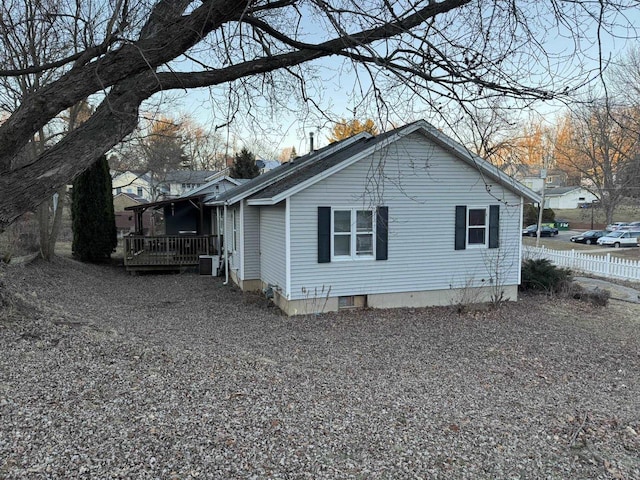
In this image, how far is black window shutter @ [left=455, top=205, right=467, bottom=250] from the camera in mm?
10695

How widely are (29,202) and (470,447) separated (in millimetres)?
4407

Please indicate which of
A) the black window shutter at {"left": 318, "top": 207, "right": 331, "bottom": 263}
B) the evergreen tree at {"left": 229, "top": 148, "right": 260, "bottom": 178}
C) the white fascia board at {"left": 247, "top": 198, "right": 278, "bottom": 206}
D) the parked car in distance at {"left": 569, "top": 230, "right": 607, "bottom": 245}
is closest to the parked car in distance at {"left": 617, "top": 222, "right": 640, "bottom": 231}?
the parked car in distance at {"left": 569, "top": 230, "right": 607, "bottom": 245}

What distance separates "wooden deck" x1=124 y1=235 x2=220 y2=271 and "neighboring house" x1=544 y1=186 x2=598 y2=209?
57428 millimetres

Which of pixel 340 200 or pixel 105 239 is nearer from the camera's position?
pixel 340 200

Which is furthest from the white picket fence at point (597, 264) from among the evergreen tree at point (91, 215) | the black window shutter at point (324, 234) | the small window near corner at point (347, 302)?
the evergreen tree at point (91, 215)

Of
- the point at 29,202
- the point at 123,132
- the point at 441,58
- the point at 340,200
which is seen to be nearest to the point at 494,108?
the point at 441,58

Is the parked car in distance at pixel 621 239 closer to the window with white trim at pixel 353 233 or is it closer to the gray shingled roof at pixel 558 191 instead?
the window with white trim at pixel 353 233

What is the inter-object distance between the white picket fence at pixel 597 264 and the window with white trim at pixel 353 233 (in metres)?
8.83

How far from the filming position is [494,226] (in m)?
11.0

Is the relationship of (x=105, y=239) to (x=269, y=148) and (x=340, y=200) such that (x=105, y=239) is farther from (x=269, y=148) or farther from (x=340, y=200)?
(x=269, y=148)

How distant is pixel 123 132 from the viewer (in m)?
4.37

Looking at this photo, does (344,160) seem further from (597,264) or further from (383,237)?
(597,264)

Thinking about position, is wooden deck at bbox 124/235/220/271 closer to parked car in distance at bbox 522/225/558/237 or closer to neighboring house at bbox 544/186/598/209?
parked car in distance at bbox 522/225/558/237

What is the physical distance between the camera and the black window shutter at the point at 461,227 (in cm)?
1070
